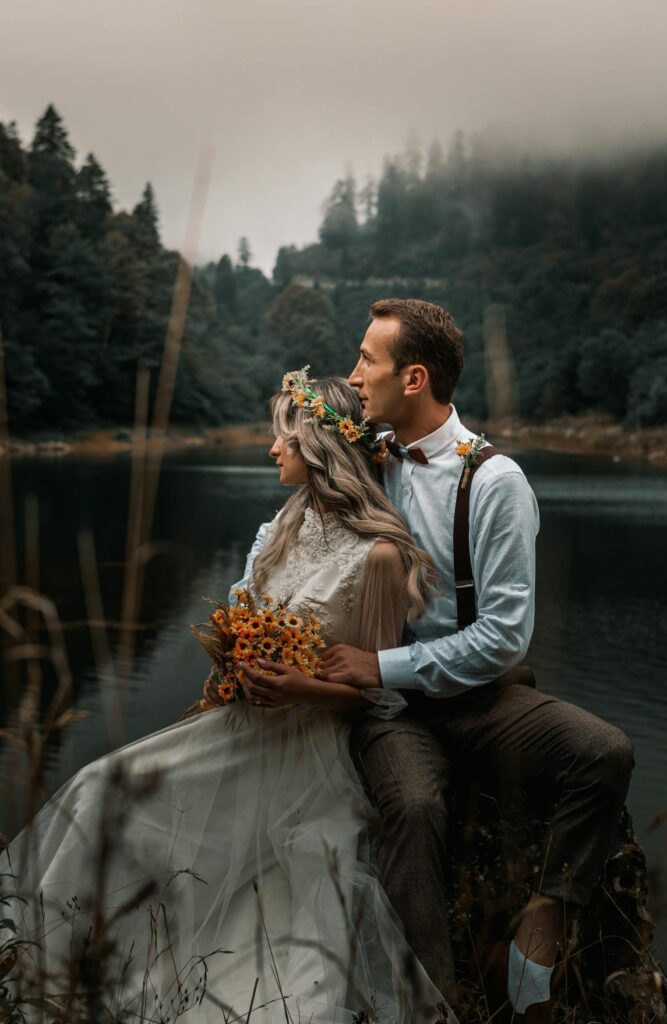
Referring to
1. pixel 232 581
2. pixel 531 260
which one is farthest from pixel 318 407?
pixel 531 260

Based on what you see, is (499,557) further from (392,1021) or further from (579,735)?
(392,1021)

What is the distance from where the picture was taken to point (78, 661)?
37.1ft

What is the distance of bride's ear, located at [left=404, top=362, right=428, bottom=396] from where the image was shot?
2754 millimetres

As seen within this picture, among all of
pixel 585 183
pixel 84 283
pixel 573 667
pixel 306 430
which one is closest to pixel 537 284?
pixel 585 183

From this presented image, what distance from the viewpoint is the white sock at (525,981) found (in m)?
2.24

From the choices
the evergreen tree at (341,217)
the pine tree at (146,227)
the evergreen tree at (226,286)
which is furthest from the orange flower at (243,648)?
the evergreen tree at (341,217)

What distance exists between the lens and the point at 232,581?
14.9 meters

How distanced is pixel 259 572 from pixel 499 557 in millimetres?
628

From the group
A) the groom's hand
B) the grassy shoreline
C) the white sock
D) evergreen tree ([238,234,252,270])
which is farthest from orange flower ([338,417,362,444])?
evergreen tree ([238,234,252,270])

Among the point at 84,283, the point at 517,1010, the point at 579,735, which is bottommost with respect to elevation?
the point at 517,1010

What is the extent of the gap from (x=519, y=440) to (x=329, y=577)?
60.1 metres

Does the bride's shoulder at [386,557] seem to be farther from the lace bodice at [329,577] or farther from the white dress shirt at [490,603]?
the white dress shirt at [490,603]

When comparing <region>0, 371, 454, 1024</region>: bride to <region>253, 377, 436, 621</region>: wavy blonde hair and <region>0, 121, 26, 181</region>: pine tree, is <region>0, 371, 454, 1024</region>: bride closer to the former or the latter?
<region>253, 377, 436, 621</region>: wavy blonde hair

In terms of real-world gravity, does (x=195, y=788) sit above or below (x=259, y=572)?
below
